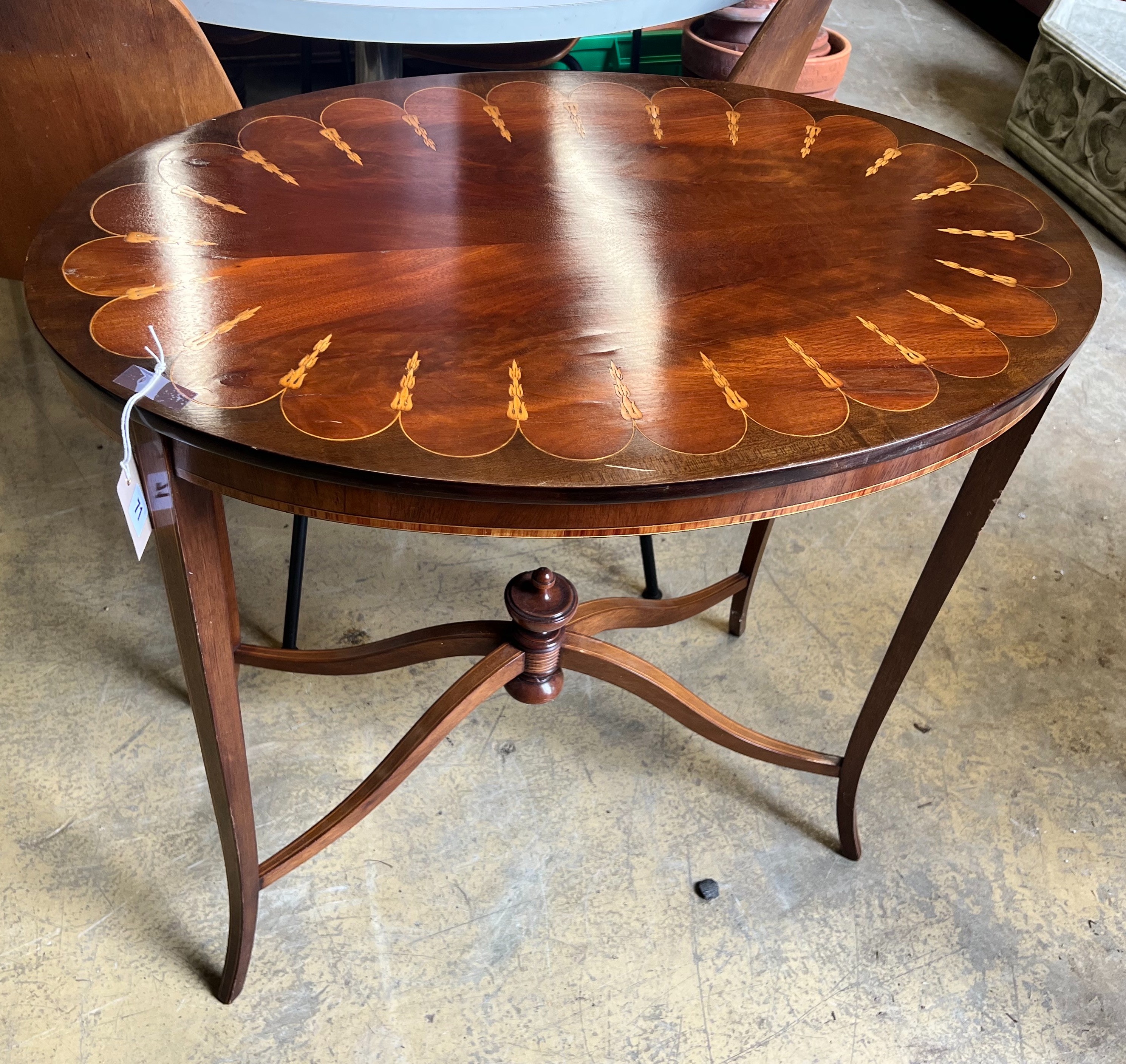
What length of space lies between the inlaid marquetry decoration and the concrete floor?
68 centimetres

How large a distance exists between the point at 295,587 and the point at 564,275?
0.67 metres

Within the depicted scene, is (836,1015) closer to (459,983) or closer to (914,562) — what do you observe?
(459,983)

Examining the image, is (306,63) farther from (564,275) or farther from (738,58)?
(564,275)

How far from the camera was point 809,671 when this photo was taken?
4.71 ft

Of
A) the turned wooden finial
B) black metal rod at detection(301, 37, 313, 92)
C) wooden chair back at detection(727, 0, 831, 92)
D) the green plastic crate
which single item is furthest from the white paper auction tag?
the green plastic crate

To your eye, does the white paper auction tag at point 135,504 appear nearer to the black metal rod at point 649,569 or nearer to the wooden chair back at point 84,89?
the wooden chair back at point 84,89

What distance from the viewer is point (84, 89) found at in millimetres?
1054

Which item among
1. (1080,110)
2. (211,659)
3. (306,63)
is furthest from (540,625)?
(1080,110)

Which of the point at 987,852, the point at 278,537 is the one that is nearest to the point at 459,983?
the point at 987,852

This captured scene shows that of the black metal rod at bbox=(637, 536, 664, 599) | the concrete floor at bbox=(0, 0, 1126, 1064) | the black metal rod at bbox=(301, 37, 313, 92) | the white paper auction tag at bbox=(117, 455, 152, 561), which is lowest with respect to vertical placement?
the concrete floor at bbox=(0, 0, 1126, 1064)

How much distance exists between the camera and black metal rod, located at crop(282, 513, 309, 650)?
4.09 feet

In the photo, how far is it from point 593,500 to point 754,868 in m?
0.73

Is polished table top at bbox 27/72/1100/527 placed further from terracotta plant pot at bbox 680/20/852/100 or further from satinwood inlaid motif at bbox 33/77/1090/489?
terracotta plant pot at bbox 680/20/852/100

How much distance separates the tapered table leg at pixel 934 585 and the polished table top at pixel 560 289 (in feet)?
0.49
